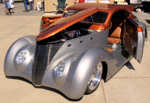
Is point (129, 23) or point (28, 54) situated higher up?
point (129, 23)

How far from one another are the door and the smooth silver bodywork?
1.4 inches

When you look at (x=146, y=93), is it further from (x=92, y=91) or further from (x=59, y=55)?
(x=59, y=55)

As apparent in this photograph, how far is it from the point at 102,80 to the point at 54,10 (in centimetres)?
1135

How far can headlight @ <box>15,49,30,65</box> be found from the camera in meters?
3.81

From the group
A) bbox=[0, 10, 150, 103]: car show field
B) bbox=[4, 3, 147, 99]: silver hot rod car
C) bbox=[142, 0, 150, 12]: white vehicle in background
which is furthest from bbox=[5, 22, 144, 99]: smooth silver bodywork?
bbox=[142, 0, 150, 12]: white vehicle in background

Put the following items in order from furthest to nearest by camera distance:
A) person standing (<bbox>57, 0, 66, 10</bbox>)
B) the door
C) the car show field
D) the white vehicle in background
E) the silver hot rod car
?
the white vehicle in background < person standing (<bbox>57, 0, 66, 10</bbox>) < the door < the car show field < the silver hot rod car

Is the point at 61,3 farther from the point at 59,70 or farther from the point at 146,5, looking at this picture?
the point at 59,70

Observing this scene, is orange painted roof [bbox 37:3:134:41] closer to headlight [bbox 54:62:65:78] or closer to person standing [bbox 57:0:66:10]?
headlight [bbox 54:62:65:78]

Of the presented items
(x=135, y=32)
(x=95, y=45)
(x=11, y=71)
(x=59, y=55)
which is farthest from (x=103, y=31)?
(x=11, y=71)

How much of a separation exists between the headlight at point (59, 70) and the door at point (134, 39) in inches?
75.4

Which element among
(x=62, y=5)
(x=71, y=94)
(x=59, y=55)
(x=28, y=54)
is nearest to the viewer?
(x=71, y=94)

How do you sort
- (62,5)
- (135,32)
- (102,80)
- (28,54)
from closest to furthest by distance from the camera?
(28,54), (102,80), (135,32), (62,5)

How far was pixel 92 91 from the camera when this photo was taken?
371 centimetres

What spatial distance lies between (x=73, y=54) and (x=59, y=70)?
17.9 inches
